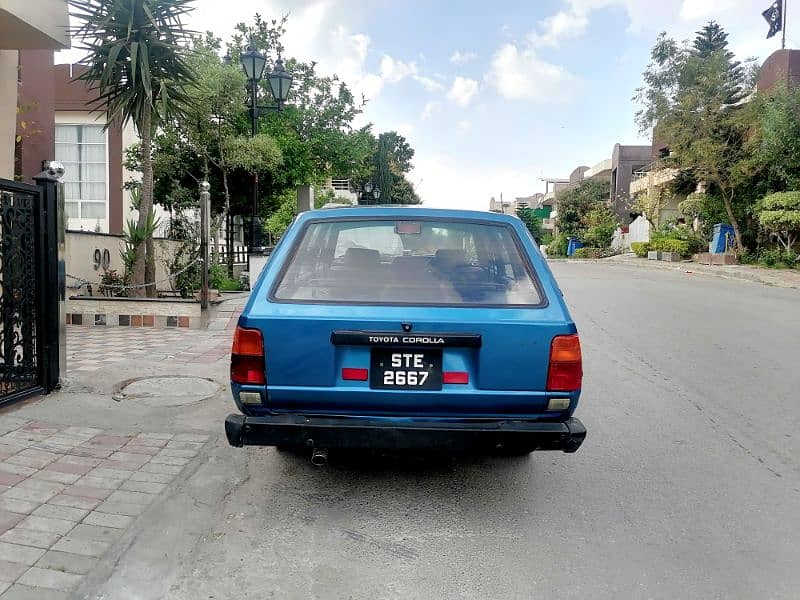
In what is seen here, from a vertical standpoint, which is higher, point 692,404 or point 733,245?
point 733,245

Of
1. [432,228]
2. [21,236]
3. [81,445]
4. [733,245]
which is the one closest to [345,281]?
[432,228]

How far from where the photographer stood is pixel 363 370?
141 inches

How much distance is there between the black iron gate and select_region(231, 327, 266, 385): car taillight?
2.97m

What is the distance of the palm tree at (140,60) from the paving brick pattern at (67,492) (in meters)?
6.48

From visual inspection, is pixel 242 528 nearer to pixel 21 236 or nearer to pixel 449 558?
pixel 449 558

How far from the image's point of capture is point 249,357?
11.8ft

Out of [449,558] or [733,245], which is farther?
[733,245]

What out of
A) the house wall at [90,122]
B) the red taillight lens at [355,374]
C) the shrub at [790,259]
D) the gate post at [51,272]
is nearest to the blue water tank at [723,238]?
the shrub at [790,259]

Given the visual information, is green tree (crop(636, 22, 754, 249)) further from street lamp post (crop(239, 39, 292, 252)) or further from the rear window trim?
the rear window trim

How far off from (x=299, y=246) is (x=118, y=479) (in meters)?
1.80

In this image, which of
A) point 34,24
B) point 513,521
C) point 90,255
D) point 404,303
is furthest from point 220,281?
point 513,521

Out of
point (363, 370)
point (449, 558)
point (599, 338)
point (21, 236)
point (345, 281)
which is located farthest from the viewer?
point (599, 338)

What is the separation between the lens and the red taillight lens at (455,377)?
358 centimetres

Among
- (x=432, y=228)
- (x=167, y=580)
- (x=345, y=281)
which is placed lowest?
(x=167, y=580)
